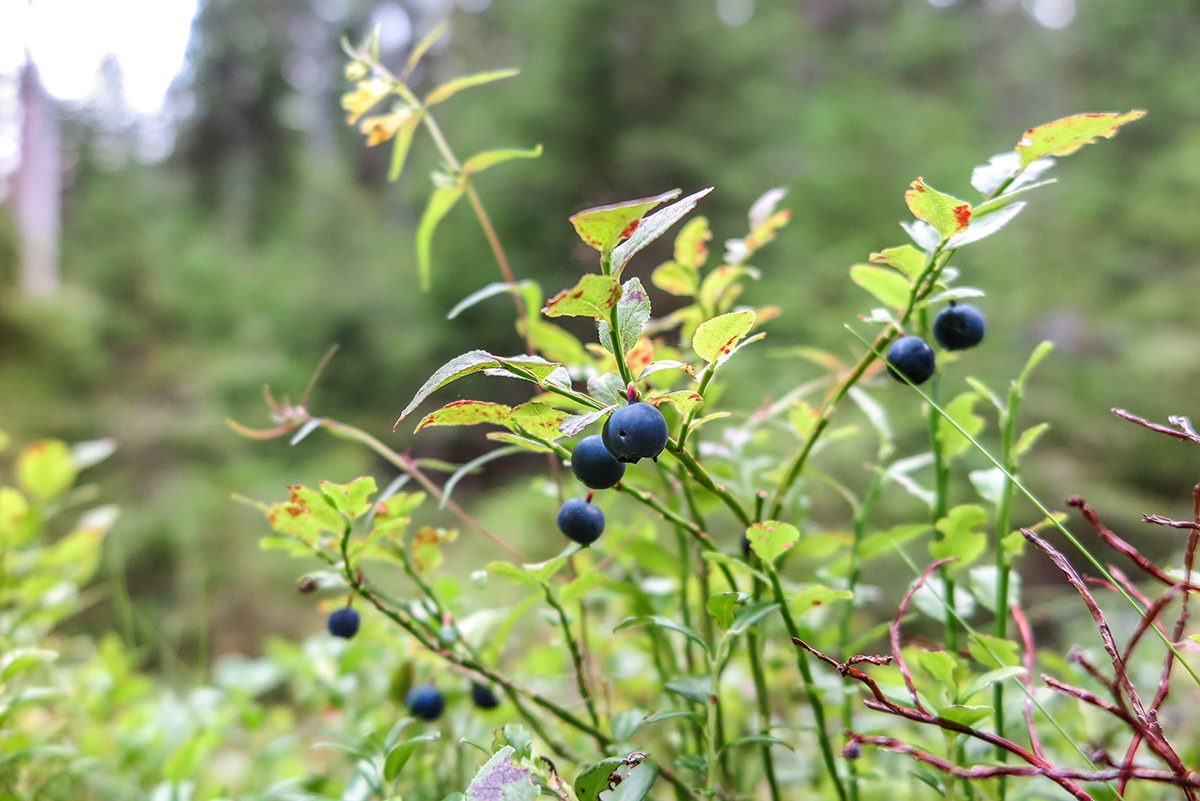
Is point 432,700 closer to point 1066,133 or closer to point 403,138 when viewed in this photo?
point 403,138

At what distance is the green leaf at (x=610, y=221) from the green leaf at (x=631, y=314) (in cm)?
2

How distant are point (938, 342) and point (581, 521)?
25 centimetres

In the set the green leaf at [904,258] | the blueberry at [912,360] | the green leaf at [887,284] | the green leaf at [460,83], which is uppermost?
the green leaf at [460,83]

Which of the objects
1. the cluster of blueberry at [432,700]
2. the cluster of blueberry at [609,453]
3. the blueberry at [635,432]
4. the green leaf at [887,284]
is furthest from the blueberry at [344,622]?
the green leaf at [887,284]

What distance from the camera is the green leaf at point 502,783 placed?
367mm

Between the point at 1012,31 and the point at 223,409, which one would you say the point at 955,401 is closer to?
the point at 223,409

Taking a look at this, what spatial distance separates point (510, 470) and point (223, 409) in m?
1.33

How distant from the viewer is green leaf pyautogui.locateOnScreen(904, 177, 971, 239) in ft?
1.26

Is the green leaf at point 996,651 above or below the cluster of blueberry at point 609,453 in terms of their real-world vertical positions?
below

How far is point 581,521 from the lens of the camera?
0.44 meters

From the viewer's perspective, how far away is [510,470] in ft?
13.0

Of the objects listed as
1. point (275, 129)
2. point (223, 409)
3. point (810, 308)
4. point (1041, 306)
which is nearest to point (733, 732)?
point (810, 308)

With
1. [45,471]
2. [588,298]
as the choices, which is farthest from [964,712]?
[45,471]

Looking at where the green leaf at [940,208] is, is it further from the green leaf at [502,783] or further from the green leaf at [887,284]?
the green leaf at [502,783]
